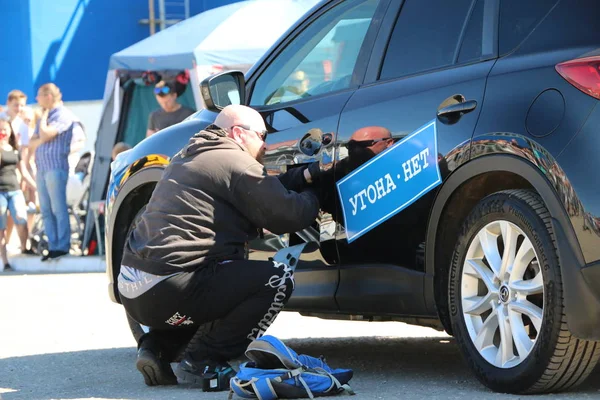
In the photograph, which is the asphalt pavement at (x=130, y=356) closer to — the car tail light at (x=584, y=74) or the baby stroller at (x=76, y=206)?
the car tail light at (x=584, y=74)

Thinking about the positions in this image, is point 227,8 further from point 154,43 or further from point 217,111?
point 217,111

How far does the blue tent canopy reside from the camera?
14.9 metres

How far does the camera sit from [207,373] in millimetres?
5266

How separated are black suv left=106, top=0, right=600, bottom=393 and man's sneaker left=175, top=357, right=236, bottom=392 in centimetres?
57

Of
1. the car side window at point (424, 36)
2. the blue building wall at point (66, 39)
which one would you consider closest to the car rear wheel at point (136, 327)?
the car side window at point (424, 36)

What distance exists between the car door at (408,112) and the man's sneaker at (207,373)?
0.60 metres

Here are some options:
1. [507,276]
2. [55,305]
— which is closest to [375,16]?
[507,276]

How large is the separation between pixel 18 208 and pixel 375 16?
1006cm

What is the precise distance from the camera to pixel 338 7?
580 centimetres

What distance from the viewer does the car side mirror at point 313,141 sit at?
5459 mm

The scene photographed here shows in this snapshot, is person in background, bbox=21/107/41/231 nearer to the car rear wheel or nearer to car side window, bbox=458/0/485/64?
the car rear wheel

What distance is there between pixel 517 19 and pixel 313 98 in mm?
1278

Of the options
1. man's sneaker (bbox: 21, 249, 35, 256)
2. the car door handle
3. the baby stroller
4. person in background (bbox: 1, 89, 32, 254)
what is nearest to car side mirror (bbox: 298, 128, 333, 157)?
the car door handle

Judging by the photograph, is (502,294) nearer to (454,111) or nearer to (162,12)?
(454,111)
